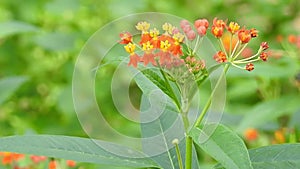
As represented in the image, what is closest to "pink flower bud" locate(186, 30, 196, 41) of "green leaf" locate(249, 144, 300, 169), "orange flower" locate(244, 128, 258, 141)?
"green leaf" locate(249, 144, 300, 169)

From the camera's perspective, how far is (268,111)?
215 cm

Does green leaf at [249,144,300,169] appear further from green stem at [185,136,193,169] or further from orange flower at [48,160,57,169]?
orange flower at [48,160,57,169]

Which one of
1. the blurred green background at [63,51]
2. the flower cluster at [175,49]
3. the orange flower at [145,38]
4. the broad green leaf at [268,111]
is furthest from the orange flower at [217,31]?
the blurred green background at [63,51]

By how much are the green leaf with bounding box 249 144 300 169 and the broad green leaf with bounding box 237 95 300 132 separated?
2.90 feet

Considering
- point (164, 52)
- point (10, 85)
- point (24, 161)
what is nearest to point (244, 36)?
point (164, 52)

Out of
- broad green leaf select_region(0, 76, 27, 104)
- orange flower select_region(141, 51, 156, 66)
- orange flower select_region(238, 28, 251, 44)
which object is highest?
broad green leaf select_region(0, 76, 27, 104)

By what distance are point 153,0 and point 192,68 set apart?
2367 mm

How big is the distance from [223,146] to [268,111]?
1.08 m

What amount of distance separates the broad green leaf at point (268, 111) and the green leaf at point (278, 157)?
884 millimetres

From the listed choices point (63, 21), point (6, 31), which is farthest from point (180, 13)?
point (6, 31)

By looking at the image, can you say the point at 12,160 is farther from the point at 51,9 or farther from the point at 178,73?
the point at 51,9

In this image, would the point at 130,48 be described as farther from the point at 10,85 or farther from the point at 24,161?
the point at 10,85

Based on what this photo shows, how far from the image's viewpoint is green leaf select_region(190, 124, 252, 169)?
41.8 inches

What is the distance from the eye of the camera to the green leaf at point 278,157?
1216mm
